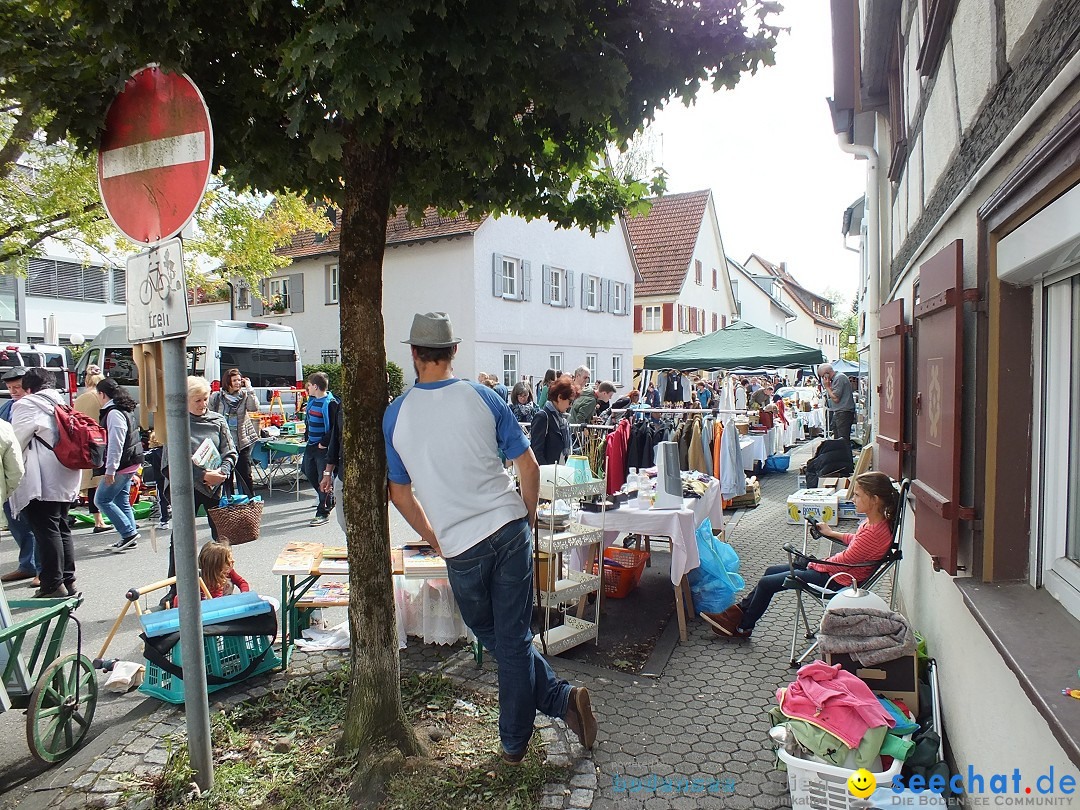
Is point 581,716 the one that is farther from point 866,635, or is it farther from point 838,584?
point 838,584

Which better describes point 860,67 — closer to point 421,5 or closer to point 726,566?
point 726,566

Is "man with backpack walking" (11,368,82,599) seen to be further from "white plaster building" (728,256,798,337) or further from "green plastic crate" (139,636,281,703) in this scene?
"white plaster building" (728,256,798,337)

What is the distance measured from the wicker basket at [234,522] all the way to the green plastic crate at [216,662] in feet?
6.00

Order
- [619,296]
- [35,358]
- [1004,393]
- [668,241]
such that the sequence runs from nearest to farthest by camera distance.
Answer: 1. [1004,393]
2. [35,358]
3. [619,296]
4. [668,241]

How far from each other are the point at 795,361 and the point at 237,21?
994 centimetres

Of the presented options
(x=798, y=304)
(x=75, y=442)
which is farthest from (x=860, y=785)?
(x=798, y=304)

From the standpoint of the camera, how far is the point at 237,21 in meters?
2.94

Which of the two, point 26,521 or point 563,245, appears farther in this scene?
point 563,245

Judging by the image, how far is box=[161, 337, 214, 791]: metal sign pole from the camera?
2809 mm

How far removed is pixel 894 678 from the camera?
3367 millimetres

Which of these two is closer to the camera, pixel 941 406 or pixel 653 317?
pixel 941 406

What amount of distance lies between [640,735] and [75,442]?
504 centimetres

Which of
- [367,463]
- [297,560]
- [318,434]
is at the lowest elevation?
[297,560]

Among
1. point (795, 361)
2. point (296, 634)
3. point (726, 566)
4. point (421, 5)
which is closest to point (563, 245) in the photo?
point (795, 361)
